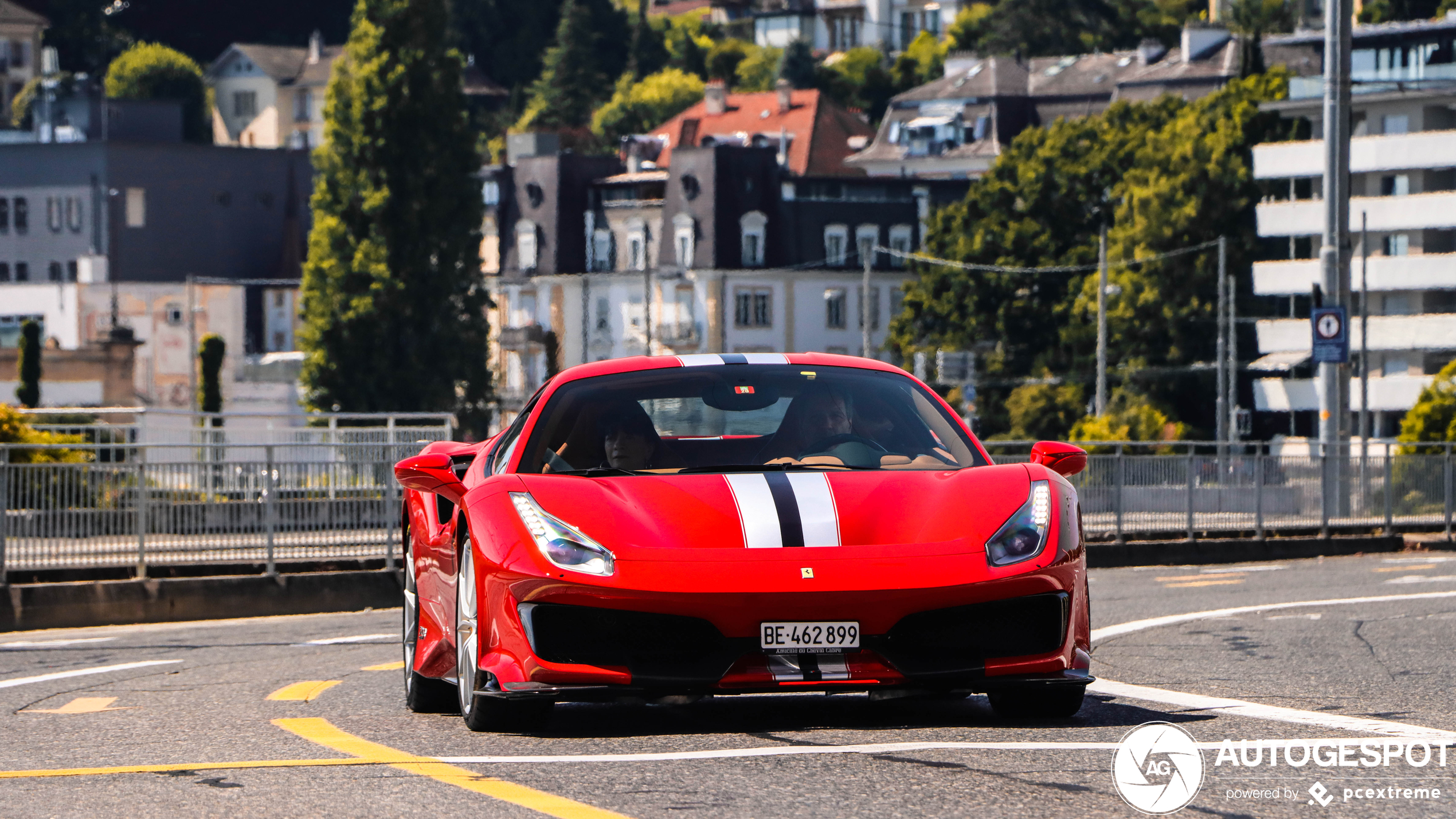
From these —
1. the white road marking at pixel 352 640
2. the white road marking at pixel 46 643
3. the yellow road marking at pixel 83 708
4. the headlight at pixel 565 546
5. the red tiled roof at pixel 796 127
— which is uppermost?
the red tiled roof at pixel 796 127

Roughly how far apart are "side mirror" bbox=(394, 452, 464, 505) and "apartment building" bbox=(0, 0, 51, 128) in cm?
16535

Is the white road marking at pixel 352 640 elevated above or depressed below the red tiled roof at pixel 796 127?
below

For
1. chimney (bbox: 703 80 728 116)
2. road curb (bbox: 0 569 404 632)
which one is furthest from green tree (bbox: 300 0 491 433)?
chimney (bbox: 703 80 728 116)

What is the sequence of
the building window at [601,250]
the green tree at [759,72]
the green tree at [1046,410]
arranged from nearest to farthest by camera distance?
the green tree at [1046,410] → the building window at [601,250] → the green tree at [759,72]

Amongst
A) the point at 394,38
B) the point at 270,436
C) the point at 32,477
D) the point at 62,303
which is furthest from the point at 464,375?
the point at 32,477

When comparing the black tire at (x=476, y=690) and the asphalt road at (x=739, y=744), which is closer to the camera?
the asphalt road at (x=739, y=744)

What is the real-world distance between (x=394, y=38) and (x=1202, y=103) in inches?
1166

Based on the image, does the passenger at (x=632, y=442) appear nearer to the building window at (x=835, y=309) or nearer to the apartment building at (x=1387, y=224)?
the apartment building at (x=1387, y=224)

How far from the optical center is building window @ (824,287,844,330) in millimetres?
104812

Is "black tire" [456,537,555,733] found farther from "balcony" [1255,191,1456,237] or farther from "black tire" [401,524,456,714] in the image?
"balcony" [1255,191,1456,237]

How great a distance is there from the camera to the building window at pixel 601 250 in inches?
4306

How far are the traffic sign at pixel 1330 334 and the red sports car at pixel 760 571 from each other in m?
23.0

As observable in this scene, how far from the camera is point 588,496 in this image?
7.90 m

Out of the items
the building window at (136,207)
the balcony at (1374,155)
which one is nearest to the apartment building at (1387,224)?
the balcony at (1374,155)
